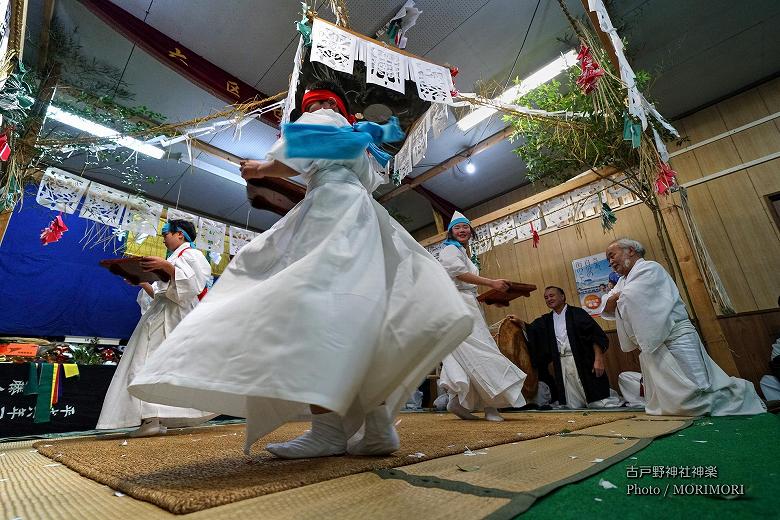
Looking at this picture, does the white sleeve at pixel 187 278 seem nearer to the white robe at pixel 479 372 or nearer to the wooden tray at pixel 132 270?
the wooden tray at pixel 132 270

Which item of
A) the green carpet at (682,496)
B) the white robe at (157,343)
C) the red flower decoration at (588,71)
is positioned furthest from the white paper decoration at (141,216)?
the green carpet at (682,496)

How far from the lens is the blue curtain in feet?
17.8

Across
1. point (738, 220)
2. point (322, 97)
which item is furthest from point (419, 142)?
point (738, 220)

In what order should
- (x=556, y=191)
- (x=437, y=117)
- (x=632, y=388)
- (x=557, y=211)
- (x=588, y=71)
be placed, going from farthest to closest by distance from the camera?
1. (x=557, y=211)
2. (x=556, y=191)
3. (x=632, y=388)
4. (x=437, y=117)
5. (x=588, y=71)

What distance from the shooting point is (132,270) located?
8.23 feet

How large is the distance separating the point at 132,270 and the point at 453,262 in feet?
8.09

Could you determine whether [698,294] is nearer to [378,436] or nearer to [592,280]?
[592,280]

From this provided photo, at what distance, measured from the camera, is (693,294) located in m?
3.62

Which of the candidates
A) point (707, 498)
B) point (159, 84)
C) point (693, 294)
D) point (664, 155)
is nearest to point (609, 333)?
point (693, 294)

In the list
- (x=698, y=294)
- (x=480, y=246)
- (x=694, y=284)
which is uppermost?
(x=480, y=246)

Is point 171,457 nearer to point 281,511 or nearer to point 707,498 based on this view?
point 281,511

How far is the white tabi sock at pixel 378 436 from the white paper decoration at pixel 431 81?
293 cm

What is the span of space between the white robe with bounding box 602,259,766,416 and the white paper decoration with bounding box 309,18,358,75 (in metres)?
3.07

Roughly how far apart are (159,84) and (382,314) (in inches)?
213
